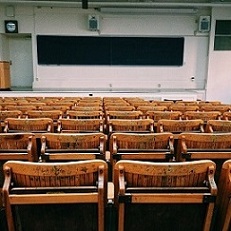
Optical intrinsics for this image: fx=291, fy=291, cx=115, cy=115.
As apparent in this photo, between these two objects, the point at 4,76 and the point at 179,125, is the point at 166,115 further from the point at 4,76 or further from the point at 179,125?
the point at 4,76

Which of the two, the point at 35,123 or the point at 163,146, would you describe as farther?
the point at 35,123

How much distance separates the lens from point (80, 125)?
9.50 feet

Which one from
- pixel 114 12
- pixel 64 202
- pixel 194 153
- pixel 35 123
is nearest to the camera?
pixel 64 202

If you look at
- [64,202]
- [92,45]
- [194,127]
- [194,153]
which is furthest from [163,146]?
[92,45]

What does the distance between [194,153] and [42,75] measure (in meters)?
8.87

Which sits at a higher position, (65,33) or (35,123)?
(65,33)

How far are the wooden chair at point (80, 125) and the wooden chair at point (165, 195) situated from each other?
1.44 meters

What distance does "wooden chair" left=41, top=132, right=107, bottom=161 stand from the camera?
2002 mm

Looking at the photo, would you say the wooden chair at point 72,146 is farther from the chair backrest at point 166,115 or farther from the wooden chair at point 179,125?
the chair backrest at point 166,115

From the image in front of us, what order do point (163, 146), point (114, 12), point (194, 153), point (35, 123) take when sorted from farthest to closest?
point (114, 12), point (35, 123), point (163, 146), point (194, 153)

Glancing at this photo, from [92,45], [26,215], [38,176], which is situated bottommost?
[26,215]

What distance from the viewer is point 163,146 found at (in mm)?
2242

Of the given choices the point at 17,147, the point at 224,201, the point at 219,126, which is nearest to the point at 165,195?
the point at 224,201

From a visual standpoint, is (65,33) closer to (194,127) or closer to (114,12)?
(114,12)
